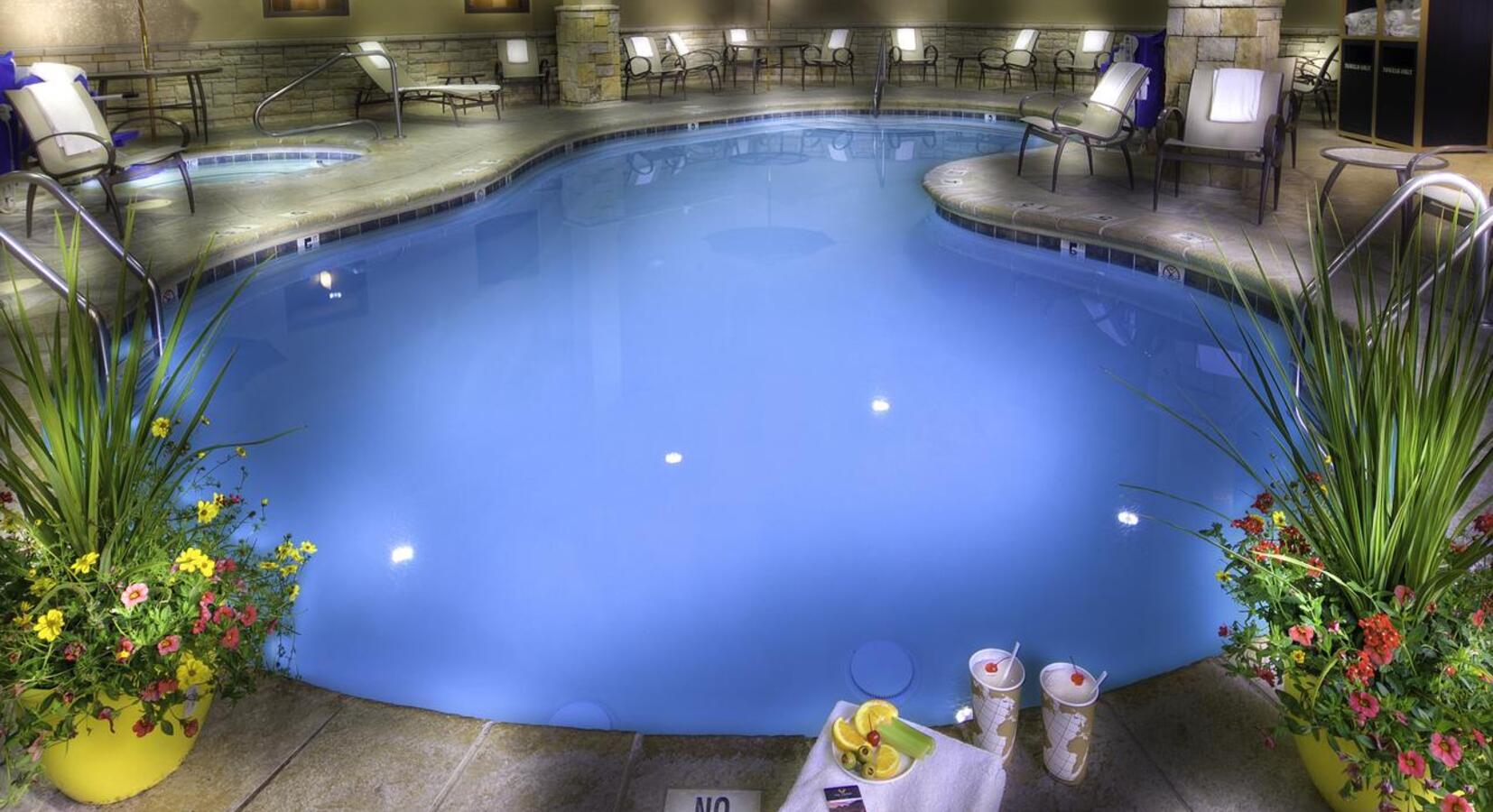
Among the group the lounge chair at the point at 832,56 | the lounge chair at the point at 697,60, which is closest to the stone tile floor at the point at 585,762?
the lounge chair at the point at 697,60

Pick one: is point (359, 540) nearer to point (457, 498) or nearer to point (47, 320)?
point (457, 498)

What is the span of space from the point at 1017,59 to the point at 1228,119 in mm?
7179

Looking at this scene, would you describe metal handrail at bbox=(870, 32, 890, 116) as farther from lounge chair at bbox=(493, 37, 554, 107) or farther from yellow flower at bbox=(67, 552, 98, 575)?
yellow flower at bbox=(67, 552, 98, 575)

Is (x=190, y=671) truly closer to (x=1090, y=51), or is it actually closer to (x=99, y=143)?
(x=99, y=143)

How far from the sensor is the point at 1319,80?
373 inches

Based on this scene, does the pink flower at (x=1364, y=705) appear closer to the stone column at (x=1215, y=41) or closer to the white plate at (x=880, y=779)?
the white plate at (x=880, y=779)

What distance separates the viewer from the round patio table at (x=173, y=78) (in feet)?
27.0

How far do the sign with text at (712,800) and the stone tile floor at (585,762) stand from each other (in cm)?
2

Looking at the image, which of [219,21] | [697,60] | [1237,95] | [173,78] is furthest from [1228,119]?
[697,60]

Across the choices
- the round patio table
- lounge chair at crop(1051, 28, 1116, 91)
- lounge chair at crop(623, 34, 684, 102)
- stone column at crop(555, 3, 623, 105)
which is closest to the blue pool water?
the round patio table

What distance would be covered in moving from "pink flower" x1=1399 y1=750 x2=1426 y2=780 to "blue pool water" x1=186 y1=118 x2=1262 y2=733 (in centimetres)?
107

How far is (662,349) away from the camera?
15.9 ft

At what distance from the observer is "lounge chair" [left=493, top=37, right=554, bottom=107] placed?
11219 mm

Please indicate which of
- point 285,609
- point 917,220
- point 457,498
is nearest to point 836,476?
point 457,498
